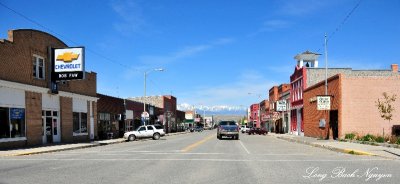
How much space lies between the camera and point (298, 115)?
63.5 meters

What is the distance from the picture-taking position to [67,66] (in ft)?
122

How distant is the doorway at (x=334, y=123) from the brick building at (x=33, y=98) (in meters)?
23.2

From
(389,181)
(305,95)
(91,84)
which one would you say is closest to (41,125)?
(91,84)

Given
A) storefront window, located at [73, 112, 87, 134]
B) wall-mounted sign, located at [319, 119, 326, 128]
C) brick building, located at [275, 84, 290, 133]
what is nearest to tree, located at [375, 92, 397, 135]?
wall-mounted sign, located at [319, 119, 326, 128]

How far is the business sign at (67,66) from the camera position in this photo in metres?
37.3

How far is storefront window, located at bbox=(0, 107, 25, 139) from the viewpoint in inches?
1193

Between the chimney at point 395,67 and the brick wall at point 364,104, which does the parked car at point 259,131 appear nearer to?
the chimney at point 395,67

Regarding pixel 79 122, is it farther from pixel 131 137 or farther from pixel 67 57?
pixel 67 57

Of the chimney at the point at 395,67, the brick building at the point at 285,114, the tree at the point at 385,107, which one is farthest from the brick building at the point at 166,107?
the tree at the point at 385,107

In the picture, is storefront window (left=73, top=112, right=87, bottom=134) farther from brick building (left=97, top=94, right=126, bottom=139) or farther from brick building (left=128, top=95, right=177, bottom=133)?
brick building (left=128, top=95, right=177, bottom=133)

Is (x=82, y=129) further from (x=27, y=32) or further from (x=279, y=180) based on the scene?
(x=279, y=180)

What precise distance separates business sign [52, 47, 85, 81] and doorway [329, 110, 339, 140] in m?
22.6

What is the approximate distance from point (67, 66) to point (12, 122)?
7.29 metres

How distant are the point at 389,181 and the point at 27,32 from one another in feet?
93.5
